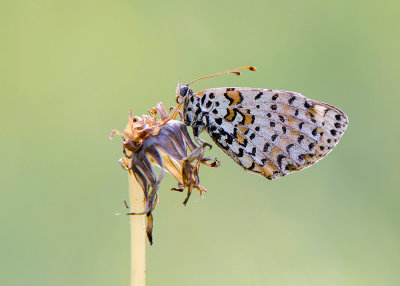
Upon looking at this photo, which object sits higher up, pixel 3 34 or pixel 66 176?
pixel 3 34

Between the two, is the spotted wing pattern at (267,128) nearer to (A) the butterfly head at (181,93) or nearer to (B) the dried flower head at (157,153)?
(A) the butterfly head at (181,93)

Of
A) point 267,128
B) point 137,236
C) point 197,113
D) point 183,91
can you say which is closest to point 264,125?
point 267,128

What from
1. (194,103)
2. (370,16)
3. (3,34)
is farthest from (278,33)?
(194,103)

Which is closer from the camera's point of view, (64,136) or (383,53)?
(64,136)

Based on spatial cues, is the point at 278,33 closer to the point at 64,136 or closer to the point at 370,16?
the point at 370,16

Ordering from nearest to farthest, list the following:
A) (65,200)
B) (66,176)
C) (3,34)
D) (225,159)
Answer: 1. (65,200)
2. (66,176)
3. (225,159)
4. (3,34)

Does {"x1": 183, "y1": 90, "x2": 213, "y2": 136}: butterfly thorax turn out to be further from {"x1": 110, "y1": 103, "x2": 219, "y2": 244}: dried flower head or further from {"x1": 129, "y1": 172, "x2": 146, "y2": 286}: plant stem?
{"x1": 129, "y1": 172, "x2": 146, "y2": 286}: plant stem

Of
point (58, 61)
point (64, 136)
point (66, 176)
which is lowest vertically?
point (66, 176)
